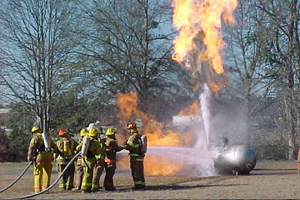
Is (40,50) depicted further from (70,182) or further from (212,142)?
(70,182)

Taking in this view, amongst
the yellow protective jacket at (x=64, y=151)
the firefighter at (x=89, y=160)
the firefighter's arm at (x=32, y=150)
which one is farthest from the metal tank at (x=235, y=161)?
the firefighter's arm at (x=32, y=150)

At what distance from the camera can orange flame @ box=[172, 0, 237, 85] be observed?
2423 cm

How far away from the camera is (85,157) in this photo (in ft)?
45.3

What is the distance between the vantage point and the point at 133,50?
31.9 meters

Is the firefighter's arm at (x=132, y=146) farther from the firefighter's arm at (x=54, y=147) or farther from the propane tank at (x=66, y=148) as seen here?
the firefighter's arm at (x=54, y=147)

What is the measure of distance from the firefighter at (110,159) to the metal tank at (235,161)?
5.77 metres

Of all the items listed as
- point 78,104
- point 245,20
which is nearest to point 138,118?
point 78,104

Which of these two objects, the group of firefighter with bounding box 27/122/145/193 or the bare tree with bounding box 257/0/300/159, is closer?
the group of firefighter with bounding box 27/122/145/193

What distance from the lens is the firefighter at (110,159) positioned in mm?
14930

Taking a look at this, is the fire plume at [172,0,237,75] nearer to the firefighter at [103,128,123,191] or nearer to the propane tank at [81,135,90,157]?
the firefighter at [103,128,123,191]

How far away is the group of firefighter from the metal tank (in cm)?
518

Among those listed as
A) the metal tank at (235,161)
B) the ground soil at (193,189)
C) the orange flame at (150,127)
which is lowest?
the ground soil at (193,189)

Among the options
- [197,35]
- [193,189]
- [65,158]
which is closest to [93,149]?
[65,158]

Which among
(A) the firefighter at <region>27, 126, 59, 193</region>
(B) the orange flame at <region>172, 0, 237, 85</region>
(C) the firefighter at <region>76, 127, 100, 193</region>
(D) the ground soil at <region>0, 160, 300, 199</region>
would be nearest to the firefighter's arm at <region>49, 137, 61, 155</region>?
(A) the firefighter at <region>27, 126, 59, 193</region>
